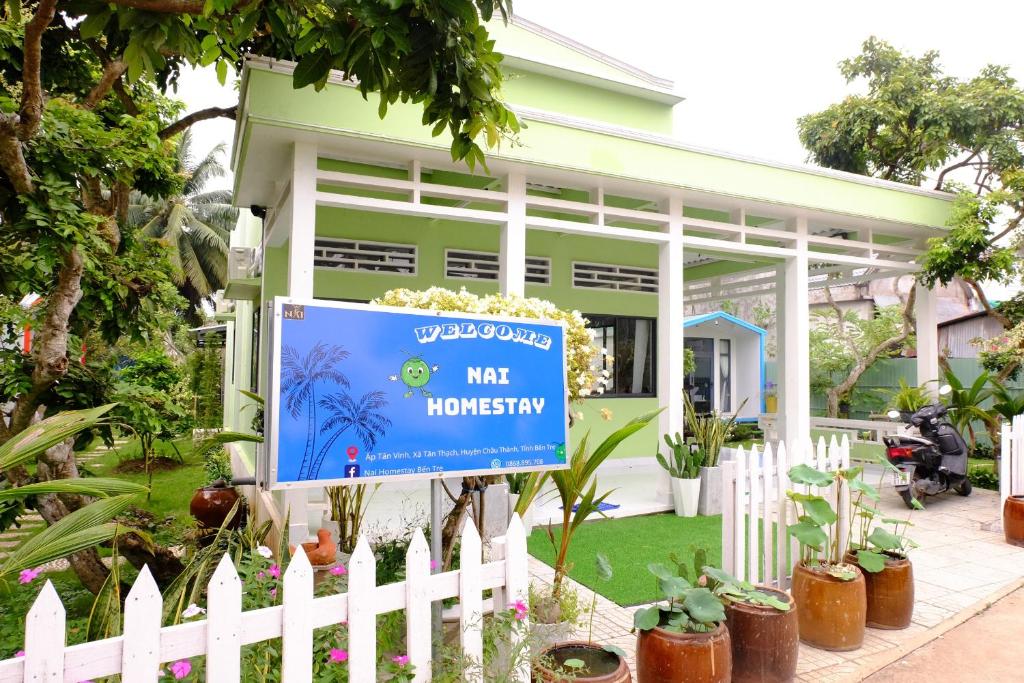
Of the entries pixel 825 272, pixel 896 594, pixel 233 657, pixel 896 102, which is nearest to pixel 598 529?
pixel 896 594

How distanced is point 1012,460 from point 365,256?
7.03m

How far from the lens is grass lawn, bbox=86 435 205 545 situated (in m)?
5.47

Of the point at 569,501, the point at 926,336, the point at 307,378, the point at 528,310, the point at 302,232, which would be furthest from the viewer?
the point at 926,336

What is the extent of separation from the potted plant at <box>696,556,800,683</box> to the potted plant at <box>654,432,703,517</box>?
352 cm

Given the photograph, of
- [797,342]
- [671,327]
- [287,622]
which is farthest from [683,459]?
[287,622]

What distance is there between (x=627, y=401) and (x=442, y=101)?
7.07 metres

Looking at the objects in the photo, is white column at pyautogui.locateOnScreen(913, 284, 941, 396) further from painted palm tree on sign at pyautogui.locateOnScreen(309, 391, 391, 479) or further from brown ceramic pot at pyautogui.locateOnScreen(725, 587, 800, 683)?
painted palm tree on sign at pyautogui.locateOnScreen(309, 391, 391, 479)

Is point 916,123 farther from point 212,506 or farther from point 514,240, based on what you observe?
point 212,506

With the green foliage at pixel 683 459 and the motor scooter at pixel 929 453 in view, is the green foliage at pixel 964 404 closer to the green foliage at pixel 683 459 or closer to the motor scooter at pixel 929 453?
the motor scooter at pixel 929 453

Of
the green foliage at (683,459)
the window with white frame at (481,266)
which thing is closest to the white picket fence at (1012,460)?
the green foliage at (683,459)

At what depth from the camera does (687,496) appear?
654 centimetres

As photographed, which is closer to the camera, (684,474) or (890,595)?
(890,595)

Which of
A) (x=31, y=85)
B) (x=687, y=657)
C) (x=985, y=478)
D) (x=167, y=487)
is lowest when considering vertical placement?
(x=167, y=487)

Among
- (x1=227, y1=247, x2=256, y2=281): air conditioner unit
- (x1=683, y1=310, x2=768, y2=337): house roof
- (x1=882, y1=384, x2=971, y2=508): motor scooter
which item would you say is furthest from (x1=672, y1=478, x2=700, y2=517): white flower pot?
(x1=683, y1=310, x2=768, y2=337): house roof
